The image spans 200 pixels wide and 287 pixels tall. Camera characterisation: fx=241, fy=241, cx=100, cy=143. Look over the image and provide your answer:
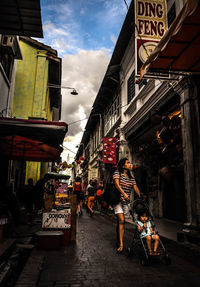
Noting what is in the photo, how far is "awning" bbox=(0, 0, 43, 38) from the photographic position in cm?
461

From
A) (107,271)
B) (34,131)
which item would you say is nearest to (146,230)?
(107,271)

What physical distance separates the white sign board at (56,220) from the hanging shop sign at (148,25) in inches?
187

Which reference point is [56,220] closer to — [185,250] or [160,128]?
[185,250]

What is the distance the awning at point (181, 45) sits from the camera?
4051 mm

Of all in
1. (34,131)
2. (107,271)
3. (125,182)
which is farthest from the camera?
(34,131)

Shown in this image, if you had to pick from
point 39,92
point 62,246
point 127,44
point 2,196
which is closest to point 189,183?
point 62,246

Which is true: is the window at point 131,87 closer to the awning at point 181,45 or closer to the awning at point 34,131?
the awning at point 181,45

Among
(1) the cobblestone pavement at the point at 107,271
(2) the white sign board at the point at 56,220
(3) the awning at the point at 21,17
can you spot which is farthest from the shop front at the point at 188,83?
(2) the white sign board at the point at 56,220

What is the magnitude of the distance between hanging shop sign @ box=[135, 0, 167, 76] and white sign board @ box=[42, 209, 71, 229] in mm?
4754

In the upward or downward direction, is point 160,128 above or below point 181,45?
below

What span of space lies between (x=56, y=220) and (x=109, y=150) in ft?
35.4

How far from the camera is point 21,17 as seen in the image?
494cm

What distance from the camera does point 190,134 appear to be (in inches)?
260

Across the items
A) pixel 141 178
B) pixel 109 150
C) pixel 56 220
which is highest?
pixel 109 150
